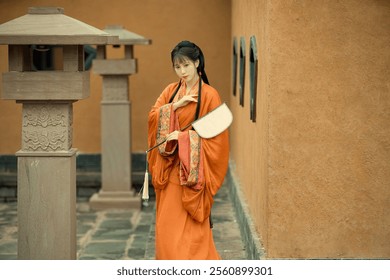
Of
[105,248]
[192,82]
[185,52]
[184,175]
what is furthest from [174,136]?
[105,248]

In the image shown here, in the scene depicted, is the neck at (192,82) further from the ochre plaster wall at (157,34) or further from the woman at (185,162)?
the ochre plaster wall at (157,34)

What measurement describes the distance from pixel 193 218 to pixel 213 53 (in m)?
7.44

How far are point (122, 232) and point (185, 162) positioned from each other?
14.3 feet

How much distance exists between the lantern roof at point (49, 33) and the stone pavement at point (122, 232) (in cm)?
293

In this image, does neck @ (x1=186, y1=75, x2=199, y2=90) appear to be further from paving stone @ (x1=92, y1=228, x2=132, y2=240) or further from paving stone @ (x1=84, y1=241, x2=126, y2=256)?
paving stone @ (x1=92, y1=228, x2=132, y2=240)

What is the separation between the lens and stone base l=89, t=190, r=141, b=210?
11508mm

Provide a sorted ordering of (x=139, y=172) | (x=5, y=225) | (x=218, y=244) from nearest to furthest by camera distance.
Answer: (x=218, y=244), (x=5, y=225), (x=139, y=172)

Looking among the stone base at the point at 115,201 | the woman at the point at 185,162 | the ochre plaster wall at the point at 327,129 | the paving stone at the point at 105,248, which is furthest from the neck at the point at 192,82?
the stone base at the point at 115,201

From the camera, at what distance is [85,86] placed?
19.3 feet

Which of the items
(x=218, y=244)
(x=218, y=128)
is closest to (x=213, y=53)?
(x=218, y=244)

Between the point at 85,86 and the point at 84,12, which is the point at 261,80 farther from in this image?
the point at 84,12

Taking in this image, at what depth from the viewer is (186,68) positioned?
5.93 metres

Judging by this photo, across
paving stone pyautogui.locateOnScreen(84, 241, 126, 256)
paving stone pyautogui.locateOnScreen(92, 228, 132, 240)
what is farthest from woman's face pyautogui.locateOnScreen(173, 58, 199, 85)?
paving stone pyautogui.locateOnScreen(92, 228, 132, 240)

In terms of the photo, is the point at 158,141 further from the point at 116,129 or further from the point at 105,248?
the point at 116,129
